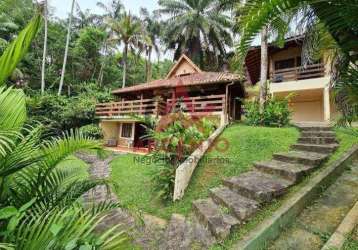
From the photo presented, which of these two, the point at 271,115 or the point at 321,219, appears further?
the point at 271,115

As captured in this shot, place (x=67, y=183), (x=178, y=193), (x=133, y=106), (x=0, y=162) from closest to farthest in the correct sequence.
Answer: (x=0, y=162) → (x=67, y=183) → (x=178, y=193) → (x=133, y=106)

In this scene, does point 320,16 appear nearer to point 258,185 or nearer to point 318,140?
point 258,185

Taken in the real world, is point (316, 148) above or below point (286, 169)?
above

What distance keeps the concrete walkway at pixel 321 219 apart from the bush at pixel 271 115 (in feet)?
18.4

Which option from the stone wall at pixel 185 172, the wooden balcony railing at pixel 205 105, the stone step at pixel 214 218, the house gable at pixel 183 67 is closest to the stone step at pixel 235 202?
the stone step at pixel 214 218

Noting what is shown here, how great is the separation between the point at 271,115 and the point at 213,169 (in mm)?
A: 5481

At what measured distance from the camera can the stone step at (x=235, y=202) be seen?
423cm

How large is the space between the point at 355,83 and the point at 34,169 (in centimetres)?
252

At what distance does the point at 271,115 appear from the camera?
35.9ft

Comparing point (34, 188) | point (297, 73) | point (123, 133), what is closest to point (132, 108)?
point (123, 133)

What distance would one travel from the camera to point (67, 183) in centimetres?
229

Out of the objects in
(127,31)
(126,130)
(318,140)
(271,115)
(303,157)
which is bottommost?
(303,157)

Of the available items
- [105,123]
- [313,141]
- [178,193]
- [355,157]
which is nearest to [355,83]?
[178,193]

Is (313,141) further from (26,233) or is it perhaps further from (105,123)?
(105,123)
